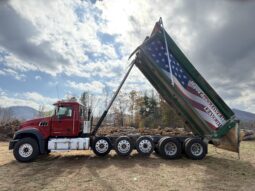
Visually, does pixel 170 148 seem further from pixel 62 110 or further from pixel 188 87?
pixel 62 110

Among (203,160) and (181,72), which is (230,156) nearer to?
(203,160)

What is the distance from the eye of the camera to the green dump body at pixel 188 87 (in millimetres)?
10852

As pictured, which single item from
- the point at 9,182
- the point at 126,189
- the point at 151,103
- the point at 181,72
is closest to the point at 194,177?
the point at 126,189

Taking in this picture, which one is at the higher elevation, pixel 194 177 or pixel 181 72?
pixel 181 72

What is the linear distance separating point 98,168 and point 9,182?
9.91 feet

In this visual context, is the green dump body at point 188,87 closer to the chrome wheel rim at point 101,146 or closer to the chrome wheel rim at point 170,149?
the chrome wheel rim at point 170,149

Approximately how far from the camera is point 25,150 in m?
11.0

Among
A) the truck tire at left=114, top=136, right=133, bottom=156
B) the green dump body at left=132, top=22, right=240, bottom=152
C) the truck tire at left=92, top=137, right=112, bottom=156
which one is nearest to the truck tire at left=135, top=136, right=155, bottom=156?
the truck tire at left=114, top=136, right=133, bottom=156

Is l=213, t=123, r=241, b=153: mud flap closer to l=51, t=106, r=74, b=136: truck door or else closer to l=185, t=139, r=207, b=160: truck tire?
l=185, t=139, r=207, b=160: truck tire

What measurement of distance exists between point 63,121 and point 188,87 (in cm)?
→ 558

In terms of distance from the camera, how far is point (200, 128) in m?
11.5

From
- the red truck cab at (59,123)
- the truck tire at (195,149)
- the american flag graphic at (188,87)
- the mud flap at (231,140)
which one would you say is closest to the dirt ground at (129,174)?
the truck tire at (195,149)

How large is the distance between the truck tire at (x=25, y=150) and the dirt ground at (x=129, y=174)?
0.29 meters

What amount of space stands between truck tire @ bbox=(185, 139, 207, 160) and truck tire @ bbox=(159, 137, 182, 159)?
1.22ft
